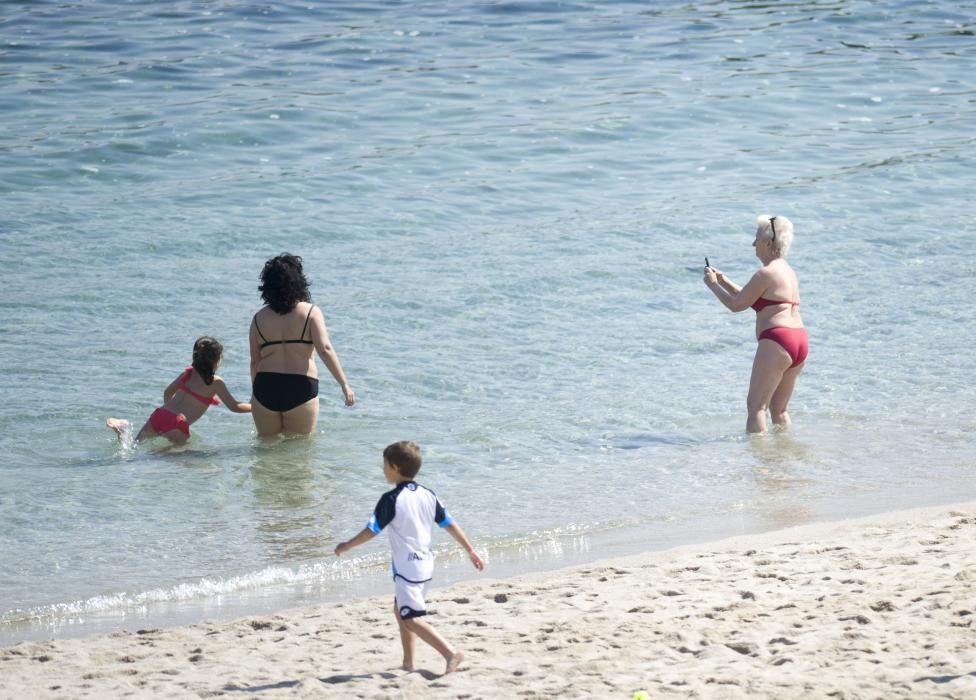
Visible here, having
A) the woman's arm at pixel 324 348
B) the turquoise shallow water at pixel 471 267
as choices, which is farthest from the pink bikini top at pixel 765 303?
the woman's arm at pixel 324 348

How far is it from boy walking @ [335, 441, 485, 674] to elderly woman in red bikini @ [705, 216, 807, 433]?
13.0ft

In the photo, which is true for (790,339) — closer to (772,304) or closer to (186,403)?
(772,304)

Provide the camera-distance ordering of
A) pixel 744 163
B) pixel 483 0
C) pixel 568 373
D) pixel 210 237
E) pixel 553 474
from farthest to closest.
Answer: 1. pixel 483 0
2. pixel 744 163
3. pixel 210 237
4. pixel 568 373
5. pixel 553 474

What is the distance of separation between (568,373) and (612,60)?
40.2 feet

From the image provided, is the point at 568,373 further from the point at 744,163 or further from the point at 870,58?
the point at 870,58

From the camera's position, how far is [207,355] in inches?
361

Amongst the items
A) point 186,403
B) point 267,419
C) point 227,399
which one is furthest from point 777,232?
point 186,403

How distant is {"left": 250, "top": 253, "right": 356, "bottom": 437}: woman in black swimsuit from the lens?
8.78 metres

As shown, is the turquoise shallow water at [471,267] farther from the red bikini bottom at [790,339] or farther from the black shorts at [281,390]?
the red bikini bottom at [790,339]

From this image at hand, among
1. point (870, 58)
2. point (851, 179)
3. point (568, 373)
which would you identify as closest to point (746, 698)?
point (568, 373)

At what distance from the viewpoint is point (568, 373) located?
10812mm

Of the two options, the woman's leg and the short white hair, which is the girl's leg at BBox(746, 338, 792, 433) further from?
the woman's leg

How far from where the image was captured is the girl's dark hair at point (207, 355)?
360 inches

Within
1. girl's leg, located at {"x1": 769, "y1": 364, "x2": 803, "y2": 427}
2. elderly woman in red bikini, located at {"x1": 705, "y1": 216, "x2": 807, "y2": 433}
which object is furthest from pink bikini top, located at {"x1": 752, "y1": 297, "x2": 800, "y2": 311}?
girl's leg, located at {"x1": 769, "y1": 364, "x2": 803, "y2": 427}
